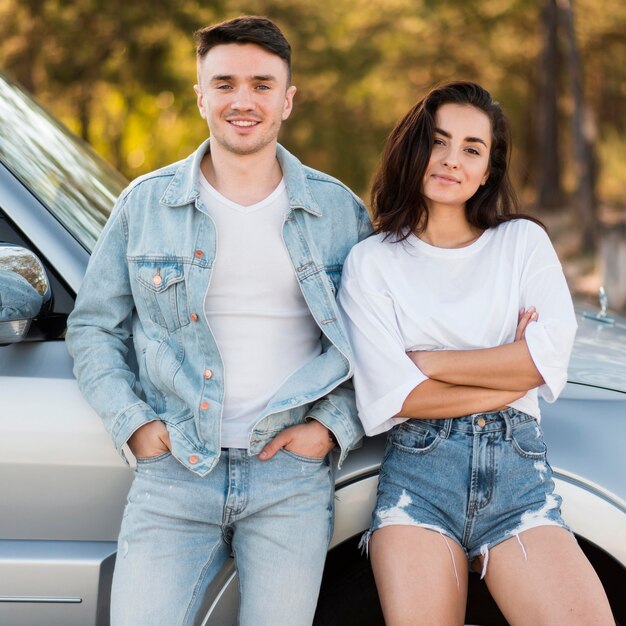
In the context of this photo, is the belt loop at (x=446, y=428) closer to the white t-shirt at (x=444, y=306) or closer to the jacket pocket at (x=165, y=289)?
the white t-shirt at (x=444, y=306)

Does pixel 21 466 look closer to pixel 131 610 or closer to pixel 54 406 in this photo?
pixel 54 406

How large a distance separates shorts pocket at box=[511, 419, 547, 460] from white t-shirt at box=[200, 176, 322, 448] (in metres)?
0.58

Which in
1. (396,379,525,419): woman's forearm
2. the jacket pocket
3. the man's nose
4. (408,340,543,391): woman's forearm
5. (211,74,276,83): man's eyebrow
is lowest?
(396,379,525,419): woman's forearm

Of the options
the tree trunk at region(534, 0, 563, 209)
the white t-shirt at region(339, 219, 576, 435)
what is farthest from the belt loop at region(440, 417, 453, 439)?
the tree trunk at region(534, 0, 563, 209)

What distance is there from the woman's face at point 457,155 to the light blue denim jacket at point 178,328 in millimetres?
348

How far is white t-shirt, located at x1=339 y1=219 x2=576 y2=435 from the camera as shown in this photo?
251cm

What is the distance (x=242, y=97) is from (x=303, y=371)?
0.75 meters

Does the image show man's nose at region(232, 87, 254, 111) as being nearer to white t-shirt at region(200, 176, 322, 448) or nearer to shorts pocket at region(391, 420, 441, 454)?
white t-shirt at region(200, 176, 322, 448)

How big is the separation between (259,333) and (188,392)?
24 cm

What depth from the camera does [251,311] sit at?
260cm

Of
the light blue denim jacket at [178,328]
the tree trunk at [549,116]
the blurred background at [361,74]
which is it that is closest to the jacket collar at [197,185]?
the light blue denim jacket at [178,328]

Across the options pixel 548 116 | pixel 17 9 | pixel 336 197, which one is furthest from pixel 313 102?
pixel 336 197

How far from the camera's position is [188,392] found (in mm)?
2520

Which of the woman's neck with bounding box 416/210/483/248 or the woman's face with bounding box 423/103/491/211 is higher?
the woman's face with bounding box 423/103/491/211
